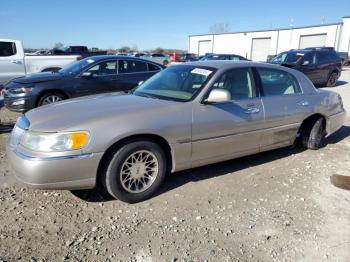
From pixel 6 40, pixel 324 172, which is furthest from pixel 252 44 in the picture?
pixel 324 172

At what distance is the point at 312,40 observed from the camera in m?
40.2

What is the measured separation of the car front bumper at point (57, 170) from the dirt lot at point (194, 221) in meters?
0.40

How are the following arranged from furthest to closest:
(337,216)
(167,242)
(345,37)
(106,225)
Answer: (345,37) < (337,216) < (106,225) < (167,242)

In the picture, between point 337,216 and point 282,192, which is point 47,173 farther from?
point 337,216

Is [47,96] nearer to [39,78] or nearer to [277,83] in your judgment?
[39,78]

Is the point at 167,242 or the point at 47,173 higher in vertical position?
the point at 47,173

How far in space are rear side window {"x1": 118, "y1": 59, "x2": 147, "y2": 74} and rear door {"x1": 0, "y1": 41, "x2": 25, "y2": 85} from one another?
420 centimetres

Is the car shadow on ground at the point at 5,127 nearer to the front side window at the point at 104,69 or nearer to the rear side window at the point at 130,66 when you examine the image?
the front side window at the point at 104,69

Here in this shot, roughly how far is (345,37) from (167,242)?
136ft

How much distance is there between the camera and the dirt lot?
9.02 ft

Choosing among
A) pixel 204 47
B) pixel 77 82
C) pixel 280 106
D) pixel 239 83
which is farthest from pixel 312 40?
pixel 239 83

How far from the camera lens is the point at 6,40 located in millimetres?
10219

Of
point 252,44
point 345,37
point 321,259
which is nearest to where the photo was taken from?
point 321,259

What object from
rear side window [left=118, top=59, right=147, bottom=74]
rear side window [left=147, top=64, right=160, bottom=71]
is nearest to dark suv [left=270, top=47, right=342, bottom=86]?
rear side window [left=147, top=64, right=160, bottom=71]
